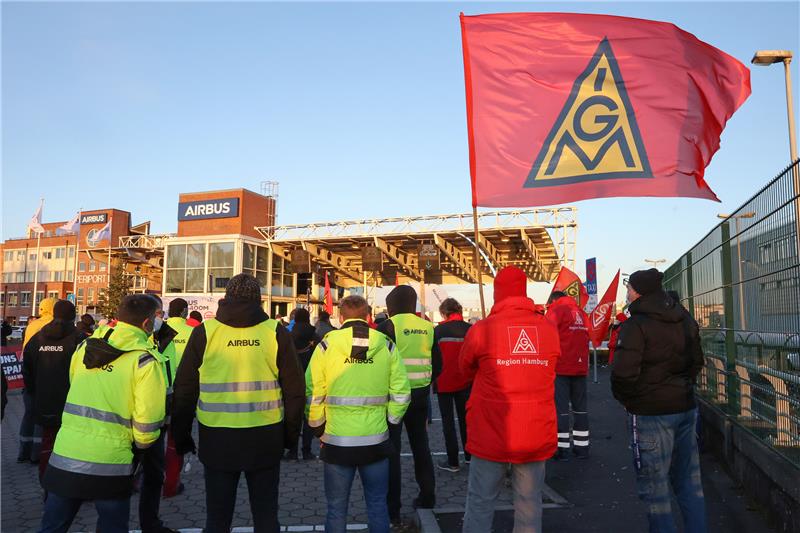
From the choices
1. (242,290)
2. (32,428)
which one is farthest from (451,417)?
(32,428)

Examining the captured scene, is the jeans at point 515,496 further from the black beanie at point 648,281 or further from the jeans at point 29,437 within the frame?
the jeans at point 29,437

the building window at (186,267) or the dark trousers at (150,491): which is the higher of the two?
the building window at (186,267)

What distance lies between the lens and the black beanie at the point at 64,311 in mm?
5941

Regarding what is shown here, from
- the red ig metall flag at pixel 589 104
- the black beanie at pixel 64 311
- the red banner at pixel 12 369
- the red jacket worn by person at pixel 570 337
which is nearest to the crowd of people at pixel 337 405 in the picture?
the red ig metall flag at pixel 589 104

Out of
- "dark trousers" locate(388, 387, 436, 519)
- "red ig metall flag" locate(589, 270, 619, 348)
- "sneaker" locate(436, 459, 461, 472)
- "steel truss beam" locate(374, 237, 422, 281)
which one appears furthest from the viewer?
"steel truss beam" locate(374, 237, 422, 281)

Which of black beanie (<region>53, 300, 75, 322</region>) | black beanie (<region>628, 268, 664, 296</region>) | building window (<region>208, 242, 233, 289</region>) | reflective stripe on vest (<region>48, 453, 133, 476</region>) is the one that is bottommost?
reflective stripe on vest (<region>48, 453, 133, 476</region>)

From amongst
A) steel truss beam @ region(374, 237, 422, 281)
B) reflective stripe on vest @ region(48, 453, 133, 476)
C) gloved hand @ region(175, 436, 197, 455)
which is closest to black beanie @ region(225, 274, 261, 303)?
gloved hand @ region(175, 436, 197, 455)

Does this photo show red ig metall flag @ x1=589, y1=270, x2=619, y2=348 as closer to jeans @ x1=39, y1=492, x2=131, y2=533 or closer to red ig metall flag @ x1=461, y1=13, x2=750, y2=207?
red ig metall flag @ x1=461, y1=13, x2=750, y2=207

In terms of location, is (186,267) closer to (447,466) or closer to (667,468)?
(447,466)

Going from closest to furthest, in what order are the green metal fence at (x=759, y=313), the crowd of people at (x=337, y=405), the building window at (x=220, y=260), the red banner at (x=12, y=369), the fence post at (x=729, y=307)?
the crowd of people at (x=337, y=405) < the green metal fence at (x=759, y=313) < the fence post at (x=729, y=307) < the red banner at (x=12, y=369) < the building window at (x=220, y=260)

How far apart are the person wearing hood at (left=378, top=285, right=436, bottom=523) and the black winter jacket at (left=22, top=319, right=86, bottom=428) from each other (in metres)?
3.15

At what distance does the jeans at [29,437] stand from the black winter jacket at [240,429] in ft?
15.0

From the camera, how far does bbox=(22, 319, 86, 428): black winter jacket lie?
5.74m

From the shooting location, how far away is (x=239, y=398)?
3652 millimetres
